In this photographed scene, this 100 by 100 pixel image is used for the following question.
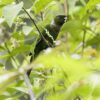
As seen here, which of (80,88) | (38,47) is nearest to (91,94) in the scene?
(80,88)

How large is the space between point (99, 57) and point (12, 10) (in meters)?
0.39

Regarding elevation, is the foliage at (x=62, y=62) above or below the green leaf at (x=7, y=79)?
below

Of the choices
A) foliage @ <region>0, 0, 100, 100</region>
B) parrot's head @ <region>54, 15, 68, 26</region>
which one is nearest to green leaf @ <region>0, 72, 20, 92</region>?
foliage @ <region>0, 0, 100, 100</region>

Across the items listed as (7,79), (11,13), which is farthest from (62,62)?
(11,13)

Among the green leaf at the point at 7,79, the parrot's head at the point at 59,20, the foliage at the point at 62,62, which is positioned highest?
the green leaf at the point at 7,79

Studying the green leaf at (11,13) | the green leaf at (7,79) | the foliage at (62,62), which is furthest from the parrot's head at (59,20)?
the green leaf at (7,79)

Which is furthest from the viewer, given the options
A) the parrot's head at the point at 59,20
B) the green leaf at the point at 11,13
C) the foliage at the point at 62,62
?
the parrot's head at the point at 59,20

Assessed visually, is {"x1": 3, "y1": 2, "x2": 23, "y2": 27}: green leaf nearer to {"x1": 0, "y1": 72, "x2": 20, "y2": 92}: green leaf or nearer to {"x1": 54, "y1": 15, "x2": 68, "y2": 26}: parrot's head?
{"x1": 0, "y1": 72, "x2": 20, "y2": 92}: green leaf

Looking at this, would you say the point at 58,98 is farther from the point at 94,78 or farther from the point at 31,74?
the point at 31,74

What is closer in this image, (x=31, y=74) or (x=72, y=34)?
(x=72, y=34)

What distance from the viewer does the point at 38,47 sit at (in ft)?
4.63

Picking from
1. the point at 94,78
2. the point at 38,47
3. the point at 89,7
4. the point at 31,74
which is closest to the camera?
the point at 94,78

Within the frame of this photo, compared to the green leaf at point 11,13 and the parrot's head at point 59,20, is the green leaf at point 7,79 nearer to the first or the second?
the green leaf at point 11,13

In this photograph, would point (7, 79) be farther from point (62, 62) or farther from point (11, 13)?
point (11, 13)
